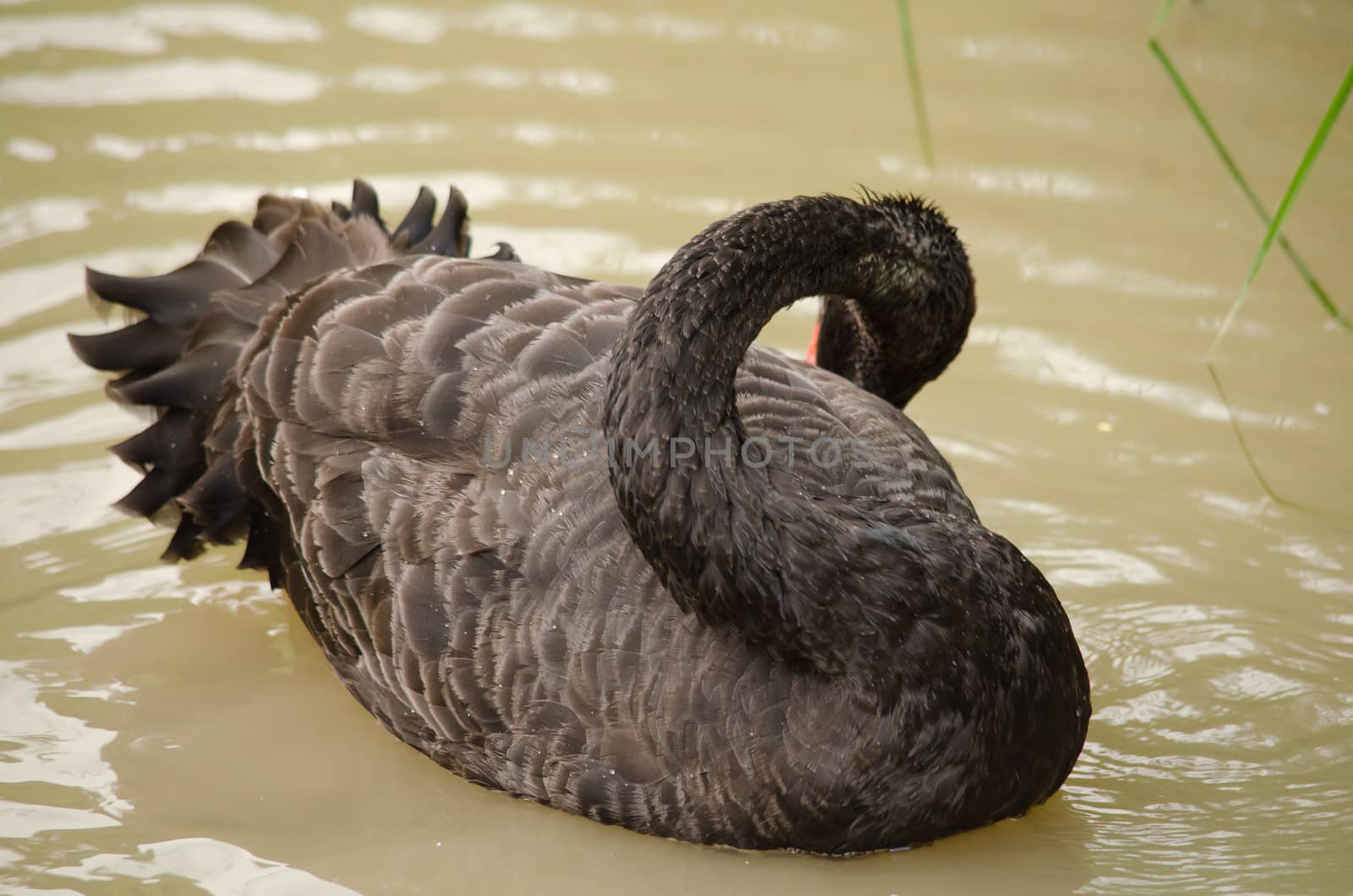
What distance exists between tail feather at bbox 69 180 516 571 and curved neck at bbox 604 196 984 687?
1616 millimetres

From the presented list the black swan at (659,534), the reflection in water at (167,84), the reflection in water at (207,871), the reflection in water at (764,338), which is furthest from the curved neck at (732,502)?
the reflection in water at (167,84)

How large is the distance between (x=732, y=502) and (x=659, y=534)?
204 millimetres

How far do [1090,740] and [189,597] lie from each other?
120 inches

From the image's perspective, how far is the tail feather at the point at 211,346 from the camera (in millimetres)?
4918

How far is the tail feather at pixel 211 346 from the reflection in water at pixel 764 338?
46 cm

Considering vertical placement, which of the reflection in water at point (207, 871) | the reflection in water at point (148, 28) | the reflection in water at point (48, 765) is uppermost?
the reflection in water at point (148, 28)

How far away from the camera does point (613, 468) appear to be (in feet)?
12.3

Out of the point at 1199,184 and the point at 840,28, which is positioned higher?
the point at 840,28

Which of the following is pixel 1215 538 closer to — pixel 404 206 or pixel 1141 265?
pixel 1141 265

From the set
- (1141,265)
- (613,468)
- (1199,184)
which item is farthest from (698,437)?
(1199,184)

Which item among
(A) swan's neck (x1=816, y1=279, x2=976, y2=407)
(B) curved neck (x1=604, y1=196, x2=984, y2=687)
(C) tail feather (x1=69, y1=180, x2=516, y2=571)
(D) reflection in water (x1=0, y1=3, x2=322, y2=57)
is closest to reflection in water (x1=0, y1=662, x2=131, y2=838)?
(C) tail feather (x1=69, y1=180, x2=516, y2=571)

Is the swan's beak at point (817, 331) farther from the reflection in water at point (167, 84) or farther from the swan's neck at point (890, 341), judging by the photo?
the reflection in water at point (167, 84)

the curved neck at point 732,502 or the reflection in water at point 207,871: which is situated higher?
the curved neck at point 732,502

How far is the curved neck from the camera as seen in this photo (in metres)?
3.73
